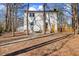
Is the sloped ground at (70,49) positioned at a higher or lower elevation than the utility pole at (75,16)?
lower

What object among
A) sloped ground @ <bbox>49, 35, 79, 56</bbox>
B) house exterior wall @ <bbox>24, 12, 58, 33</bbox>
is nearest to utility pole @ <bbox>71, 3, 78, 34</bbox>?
sloped ground @ <bbox>49, 35, 79, 56</bbox>

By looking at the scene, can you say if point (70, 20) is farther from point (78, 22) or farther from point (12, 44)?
point (12, 44)

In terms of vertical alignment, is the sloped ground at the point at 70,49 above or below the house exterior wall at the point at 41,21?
below

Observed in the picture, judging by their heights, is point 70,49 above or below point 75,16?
below

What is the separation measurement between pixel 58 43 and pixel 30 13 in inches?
17.9

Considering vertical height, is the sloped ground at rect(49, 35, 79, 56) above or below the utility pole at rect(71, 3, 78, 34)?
below

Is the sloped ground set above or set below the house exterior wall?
below

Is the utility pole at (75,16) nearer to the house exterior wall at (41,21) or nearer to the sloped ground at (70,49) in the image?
the sloped ground at (70,49)

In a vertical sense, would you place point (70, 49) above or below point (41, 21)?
below

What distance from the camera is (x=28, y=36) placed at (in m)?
3.16

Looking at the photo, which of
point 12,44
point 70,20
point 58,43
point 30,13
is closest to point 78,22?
point 70,20

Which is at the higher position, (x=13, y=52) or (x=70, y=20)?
(x=70, y=20)

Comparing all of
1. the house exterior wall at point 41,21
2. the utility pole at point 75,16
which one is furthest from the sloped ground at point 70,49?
the house exterior wall at point 41,21

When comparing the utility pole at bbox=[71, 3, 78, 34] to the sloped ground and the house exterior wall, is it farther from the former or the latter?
the house exterior wall
